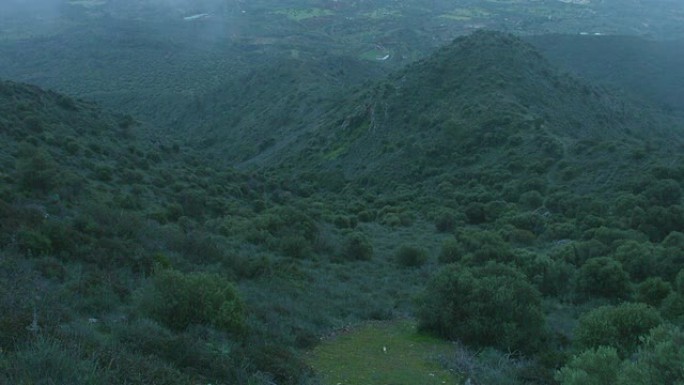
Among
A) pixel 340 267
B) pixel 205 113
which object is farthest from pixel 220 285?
pixel 205 113

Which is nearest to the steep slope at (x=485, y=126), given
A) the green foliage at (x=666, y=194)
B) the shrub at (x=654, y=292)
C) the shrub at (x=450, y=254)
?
the green foliage at (x=666, y=194)

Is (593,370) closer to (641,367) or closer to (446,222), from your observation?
→ (641,367)

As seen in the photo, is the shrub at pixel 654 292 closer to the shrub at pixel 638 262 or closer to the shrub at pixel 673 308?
the shrub at pixel 673 308

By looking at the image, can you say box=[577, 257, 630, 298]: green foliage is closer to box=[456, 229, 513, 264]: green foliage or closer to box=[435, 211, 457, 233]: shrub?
box=[456, 229, 513, 264]: green foliage

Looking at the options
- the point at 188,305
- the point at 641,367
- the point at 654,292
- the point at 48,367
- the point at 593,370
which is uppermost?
the point at 48,367

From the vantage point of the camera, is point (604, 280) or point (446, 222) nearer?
point (604, 280)

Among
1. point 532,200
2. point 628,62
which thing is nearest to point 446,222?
point 532,200
